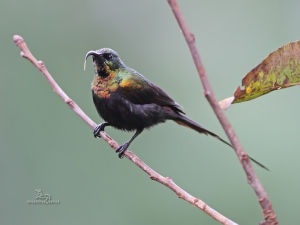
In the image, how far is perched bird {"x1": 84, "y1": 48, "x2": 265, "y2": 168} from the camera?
352 cm

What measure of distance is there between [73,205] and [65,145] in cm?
97

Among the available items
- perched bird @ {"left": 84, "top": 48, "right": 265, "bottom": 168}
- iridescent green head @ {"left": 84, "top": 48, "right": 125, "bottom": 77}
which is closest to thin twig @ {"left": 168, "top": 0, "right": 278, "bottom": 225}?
perched bird @ {"left": 84, "top": 48, "right": 265, "bottom": 168}

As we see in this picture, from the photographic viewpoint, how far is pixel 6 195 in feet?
19.6

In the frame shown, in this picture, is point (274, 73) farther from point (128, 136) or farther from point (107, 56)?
point (128, 136)

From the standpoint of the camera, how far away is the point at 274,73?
1.32m

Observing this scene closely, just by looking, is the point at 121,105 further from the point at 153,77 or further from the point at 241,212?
the point at 153,77

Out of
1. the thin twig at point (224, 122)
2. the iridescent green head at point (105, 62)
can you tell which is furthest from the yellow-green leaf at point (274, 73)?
Answer: the iridescent green head at point (105, 62)

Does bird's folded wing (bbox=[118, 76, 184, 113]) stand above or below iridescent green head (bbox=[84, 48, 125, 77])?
below

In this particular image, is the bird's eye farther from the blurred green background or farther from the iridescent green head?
the blurred green background

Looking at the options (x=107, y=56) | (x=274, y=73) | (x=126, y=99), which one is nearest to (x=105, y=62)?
(x=107, y=56)

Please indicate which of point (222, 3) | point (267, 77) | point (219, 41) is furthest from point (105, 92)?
point (222, 3)

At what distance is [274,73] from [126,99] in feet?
7.47

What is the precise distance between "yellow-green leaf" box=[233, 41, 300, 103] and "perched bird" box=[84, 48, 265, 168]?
2.13 m

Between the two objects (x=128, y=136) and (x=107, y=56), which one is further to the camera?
(x=128, y=136)
